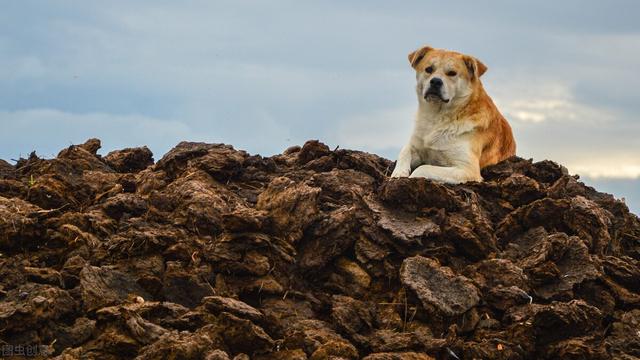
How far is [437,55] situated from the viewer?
16109 millimetres

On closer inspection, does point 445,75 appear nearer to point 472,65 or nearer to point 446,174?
point 472,65

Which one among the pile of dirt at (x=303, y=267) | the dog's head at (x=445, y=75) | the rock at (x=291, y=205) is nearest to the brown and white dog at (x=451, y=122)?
the dog's head at (x=445, y=75)

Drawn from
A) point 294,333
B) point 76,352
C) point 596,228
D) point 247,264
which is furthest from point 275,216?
point 596,228

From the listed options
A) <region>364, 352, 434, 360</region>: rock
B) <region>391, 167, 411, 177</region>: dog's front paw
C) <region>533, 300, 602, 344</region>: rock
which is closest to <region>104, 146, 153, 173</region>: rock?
<region>391, 167, 411, 177</region>: dog's front paw

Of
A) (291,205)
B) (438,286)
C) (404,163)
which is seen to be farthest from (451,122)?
(438,286)

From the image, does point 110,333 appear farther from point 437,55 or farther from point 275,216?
point 437,55

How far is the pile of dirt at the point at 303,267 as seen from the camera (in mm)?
10609

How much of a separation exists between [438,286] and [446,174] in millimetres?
3890

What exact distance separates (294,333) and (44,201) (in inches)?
195

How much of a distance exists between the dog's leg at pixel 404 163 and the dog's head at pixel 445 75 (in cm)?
92

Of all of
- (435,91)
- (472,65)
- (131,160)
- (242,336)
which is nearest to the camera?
(242,336)

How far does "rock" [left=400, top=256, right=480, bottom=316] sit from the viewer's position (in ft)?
38.0

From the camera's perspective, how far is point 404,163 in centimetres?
1631

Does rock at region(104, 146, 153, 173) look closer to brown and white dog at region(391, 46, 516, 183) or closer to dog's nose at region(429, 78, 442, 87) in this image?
brown and white dog at region(391, 46, 516, 183)
